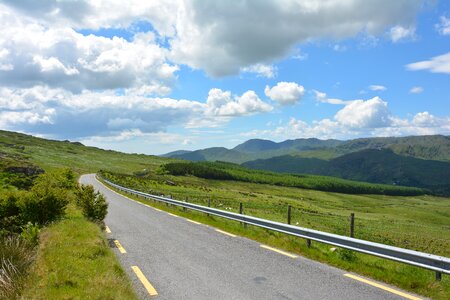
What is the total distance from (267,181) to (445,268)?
17128cm

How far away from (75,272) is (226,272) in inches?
147

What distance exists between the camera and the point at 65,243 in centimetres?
1138

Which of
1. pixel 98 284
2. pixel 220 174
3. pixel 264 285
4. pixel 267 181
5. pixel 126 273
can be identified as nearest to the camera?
pixel 98 284

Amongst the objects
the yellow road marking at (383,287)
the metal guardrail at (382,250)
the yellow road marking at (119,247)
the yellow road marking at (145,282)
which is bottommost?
the yellow road marking at (119,247)

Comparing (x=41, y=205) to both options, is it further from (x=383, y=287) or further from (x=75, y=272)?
(x=383, y=287)

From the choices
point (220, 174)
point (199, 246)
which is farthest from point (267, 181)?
point (199, 246)

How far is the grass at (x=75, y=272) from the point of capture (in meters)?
7.23

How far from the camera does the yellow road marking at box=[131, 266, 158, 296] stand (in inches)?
321

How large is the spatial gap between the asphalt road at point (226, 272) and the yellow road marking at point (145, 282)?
0.29 ft

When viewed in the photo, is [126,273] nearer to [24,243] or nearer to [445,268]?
[24,243]

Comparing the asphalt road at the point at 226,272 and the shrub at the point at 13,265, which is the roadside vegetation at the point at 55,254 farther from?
the asphalt road at the point at 226,272

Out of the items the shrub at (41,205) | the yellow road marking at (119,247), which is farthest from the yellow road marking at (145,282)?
the shrub at (41,205)

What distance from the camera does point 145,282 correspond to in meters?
8.94

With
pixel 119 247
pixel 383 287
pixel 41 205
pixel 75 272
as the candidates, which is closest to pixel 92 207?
pixel 41 205
